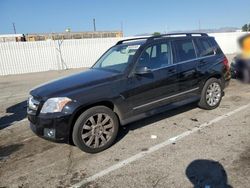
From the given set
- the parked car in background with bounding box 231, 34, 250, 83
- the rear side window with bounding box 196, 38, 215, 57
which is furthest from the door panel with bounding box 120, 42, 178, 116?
the parked car in background with bounding box 231, 34, 250, 83

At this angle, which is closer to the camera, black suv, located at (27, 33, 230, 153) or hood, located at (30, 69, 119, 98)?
black suv, located at (27, 33, 230, 153)

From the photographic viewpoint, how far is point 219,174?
3488 mm

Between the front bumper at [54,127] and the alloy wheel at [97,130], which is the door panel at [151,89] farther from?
the front bumper at [54,127]

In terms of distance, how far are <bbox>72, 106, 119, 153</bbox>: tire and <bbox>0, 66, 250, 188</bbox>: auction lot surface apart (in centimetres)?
15

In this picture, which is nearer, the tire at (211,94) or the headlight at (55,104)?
the headlight at (55,104)

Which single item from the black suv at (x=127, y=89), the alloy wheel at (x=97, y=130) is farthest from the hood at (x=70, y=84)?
the alloy wheel at (x=97, y=130)

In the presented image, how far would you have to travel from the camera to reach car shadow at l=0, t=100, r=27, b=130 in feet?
21.5

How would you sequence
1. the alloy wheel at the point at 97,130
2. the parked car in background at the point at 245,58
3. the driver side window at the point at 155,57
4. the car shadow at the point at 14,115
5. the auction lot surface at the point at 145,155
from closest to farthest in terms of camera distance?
the parked car in background at the point at 245,58
the auction lot surface at the point at 145,155
the alloy wheel at the point at 97,130
the driver side window at the point at 155,57
the car shadow at the point at 14,115

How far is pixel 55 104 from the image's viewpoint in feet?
13.8

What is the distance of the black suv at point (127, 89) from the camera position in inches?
168

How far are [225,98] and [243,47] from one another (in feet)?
23.5

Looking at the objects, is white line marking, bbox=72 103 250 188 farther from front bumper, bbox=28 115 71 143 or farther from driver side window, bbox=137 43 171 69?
driver side window, bbox=137 43 171 69

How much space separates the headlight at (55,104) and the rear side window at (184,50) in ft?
8.43

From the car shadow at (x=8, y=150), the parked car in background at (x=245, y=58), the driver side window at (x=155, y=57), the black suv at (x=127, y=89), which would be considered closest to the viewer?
the parked car in background at (x=245, y=58)
